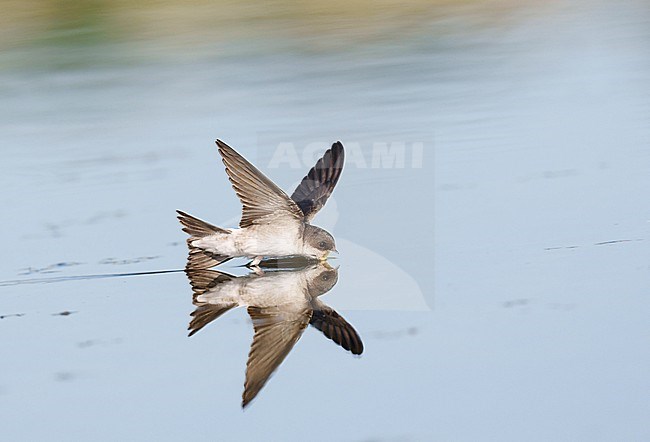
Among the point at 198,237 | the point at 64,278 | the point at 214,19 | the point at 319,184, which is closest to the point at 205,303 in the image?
the point at 198,237

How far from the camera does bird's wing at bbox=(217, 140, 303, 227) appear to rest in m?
6.43

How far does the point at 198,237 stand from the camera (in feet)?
21.8

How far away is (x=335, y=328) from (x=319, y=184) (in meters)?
1.57

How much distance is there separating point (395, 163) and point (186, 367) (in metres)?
3.37

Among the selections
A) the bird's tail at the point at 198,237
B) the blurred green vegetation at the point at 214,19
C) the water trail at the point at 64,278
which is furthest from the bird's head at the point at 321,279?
the blurred green vegetation at the point at 214,19

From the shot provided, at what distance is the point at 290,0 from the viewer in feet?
51.1

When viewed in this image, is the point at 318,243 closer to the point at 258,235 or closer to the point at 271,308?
the point at 258,235

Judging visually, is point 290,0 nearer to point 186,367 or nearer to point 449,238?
point 449,238

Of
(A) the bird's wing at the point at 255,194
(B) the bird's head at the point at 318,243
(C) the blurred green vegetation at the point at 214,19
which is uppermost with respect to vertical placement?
(C) the blurred green vegetation at the point at 214,19

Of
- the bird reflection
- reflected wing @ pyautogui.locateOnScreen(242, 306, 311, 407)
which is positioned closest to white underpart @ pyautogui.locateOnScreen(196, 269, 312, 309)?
the bird reflection

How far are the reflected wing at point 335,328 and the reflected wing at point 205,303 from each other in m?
0.44

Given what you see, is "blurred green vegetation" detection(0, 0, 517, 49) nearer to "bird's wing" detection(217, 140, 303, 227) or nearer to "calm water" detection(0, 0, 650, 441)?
"calm water" detection(0, 0, 650, 441)

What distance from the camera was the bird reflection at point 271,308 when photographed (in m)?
5.35

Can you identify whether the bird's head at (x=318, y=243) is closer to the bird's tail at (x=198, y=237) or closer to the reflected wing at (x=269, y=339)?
the bird's tail at (x=198, y=237)
